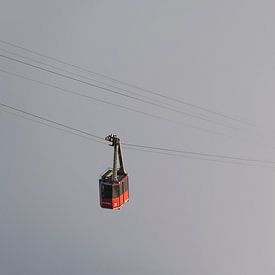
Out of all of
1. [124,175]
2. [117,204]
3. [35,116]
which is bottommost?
[117,204]

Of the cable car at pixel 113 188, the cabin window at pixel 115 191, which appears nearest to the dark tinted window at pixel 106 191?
the cable car at pixel 113 188

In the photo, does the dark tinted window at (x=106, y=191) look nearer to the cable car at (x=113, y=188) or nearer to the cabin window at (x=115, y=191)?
the cable car at (x=113, y=188)

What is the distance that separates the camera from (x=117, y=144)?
15.3m

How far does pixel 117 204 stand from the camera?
15211 millimetres

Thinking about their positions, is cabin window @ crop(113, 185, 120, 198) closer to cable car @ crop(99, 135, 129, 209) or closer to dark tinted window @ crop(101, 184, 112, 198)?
cable car @ crop(99, 135, 129, 209)

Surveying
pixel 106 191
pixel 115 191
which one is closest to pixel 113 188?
pixel 115 191

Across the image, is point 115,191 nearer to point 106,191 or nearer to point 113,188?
point 113,188

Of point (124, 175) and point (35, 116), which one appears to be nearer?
point (124, 175)

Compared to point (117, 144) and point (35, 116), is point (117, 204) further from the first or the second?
point (35, 116)

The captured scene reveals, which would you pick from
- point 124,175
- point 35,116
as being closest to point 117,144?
point 124,175

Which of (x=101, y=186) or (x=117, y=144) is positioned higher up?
(x=117, y=144)

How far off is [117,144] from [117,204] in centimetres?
173

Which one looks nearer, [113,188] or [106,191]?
[113,188]

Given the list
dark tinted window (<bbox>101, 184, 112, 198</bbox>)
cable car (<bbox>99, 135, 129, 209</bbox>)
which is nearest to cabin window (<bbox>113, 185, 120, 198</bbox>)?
cable car (<bbox>99, 135, 129, 209</bbox>)
